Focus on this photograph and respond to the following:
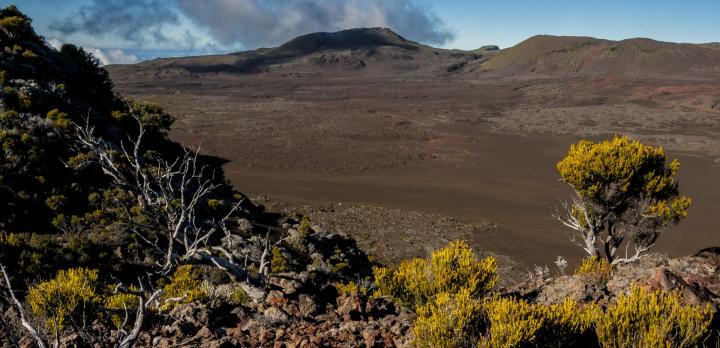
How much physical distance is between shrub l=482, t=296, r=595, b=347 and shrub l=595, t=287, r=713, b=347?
0.31 m

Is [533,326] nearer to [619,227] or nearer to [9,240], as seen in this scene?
[619,227]

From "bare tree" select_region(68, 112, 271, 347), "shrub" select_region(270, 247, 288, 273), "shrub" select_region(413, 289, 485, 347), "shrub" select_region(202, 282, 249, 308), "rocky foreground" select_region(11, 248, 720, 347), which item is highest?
"bare tree" select_region(68, 112, 271, 347)

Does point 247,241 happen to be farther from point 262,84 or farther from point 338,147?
point 262,84

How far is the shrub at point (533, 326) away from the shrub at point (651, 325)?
0.31 metres

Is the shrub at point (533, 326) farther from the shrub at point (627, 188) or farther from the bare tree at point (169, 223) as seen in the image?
the shrub at point (627, 188)

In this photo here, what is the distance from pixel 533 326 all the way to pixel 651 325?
123 centimetres

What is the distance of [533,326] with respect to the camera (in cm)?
530

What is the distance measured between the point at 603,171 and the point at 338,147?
37.2 metres

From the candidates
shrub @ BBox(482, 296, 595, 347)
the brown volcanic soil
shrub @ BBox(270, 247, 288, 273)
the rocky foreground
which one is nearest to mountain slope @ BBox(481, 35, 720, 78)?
the brown volcanic soil

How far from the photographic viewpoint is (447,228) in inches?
1041

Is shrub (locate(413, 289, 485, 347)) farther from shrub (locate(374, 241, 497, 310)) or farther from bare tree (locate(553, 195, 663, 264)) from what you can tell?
bare tree (locate(553, 195, 663, 264))

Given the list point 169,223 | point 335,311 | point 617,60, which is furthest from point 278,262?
point 617,60

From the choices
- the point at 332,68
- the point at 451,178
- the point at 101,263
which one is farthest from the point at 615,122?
the point at 332,68

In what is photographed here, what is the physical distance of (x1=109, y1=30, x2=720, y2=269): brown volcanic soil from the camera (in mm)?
26484
